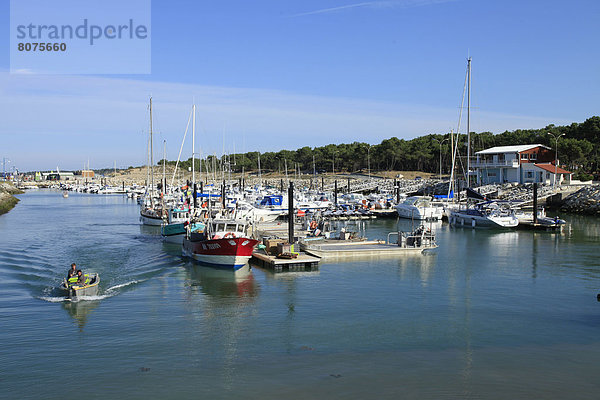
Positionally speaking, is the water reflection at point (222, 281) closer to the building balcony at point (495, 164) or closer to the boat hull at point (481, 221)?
the boat hull at point (481, 221)

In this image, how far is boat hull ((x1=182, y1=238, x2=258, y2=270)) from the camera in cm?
3153

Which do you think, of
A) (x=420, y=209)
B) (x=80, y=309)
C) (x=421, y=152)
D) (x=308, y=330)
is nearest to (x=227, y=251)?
(x=80, y=309)

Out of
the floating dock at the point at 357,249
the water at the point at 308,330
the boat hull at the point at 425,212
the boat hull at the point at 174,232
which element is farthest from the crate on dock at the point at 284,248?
the boat hull at the point at 425,212

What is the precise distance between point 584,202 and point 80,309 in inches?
2683

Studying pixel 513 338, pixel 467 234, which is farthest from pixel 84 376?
pixel 467 234

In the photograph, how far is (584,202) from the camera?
72250mm

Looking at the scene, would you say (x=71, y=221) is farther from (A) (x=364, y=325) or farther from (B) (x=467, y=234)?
(A) (x=364, y=325)

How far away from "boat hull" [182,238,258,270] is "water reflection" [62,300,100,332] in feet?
28.1

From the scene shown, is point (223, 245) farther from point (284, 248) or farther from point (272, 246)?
point (272, 246)

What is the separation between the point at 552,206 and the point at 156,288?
215ft

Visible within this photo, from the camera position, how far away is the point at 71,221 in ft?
219

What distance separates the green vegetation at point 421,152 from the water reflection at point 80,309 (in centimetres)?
8474

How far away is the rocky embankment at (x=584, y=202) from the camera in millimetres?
70438

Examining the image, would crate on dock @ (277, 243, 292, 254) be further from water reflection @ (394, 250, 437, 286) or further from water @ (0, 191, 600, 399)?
water reflection @ (394, 250, 437, 286)
